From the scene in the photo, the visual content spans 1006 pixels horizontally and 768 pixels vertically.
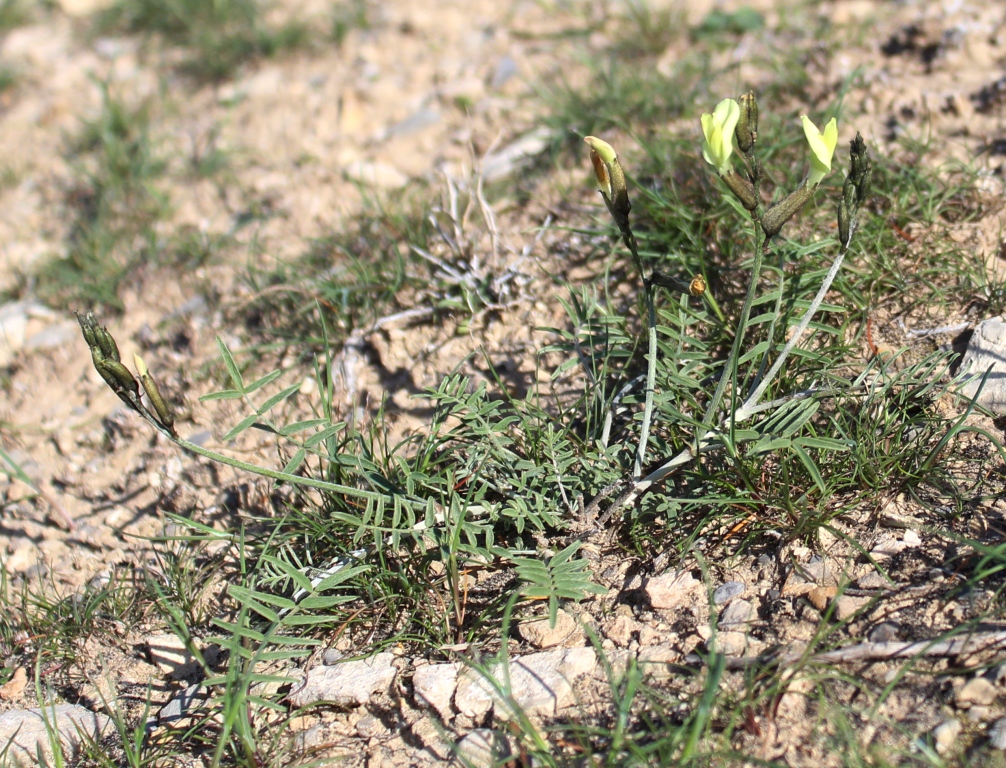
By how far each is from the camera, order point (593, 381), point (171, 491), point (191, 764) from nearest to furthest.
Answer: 1. point (191, 764)
2. point (593, 381)
3. point (171, 491)

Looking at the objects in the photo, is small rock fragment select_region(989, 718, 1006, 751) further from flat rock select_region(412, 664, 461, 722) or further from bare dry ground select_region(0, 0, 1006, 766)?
flat rock select_region(412, 664, 461, 722)

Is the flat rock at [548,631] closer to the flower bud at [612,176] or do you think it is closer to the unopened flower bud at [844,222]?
the flower bud at [612,176]

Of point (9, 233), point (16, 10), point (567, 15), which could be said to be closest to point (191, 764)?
point (9, 233)

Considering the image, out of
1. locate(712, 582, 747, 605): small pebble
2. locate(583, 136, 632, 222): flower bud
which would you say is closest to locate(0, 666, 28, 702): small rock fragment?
locate(712, 582, 747, 605): small pebble

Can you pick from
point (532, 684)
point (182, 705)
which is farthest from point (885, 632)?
point (182, 705)

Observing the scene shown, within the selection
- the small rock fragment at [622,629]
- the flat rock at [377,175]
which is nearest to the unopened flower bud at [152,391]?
the small rock fragment at [622,629]

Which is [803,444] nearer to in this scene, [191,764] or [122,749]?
[191,764]
